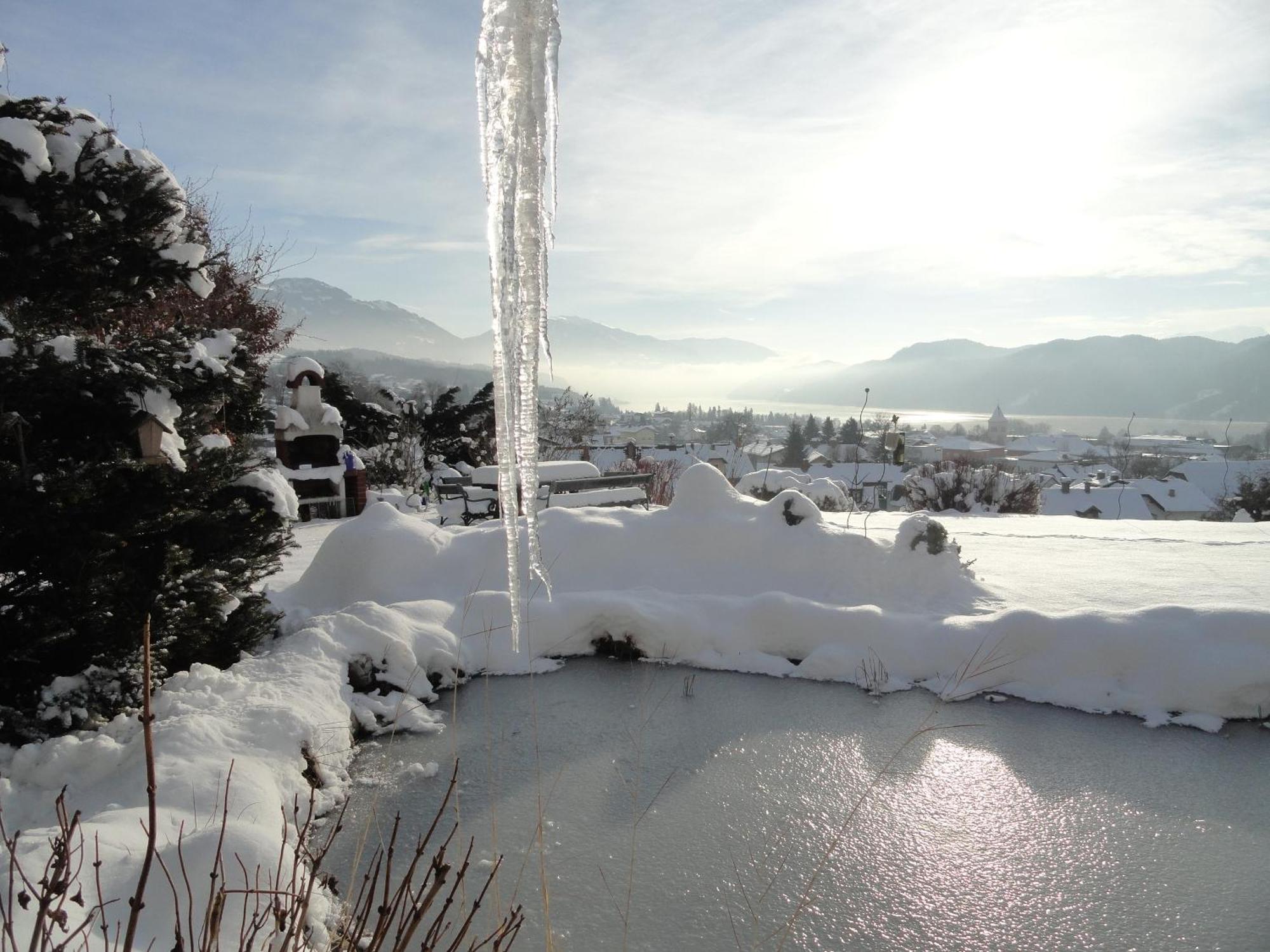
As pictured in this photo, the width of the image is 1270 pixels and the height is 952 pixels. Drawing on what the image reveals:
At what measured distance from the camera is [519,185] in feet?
5.07

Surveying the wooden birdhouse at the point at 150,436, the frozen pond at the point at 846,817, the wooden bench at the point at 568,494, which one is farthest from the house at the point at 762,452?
the wooden birdhouse at the point at 150,436

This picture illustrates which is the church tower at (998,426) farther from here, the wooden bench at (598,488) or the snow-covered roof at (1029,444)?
the wooden bench at (598,488)

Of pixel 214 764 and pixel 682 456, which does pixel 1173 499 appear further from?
pixel 214 764

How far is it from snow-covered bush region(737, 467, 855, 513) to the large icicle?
34.4ft

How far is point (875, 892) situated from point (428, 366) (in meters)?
105

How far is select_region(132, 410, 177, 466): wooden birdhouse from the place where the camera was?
3.42 m

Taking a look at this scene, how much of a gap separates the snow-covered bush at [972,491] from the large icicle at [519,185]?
13603 mm

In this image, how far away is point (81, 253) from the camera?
3.22 m

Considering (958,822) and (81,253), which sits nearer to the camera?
(81,253)

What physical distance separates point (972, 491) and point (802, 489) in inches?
165

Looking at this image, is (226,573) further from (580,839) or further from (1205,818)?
(1205,818)

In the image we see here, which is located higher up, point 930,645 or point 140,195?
point 140,195

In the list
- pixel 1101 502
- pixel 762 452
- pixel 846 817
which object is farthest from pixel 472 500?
pixel 1101 502

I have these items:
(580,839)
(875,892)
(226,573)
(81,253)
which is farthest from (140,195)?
(875,892)
